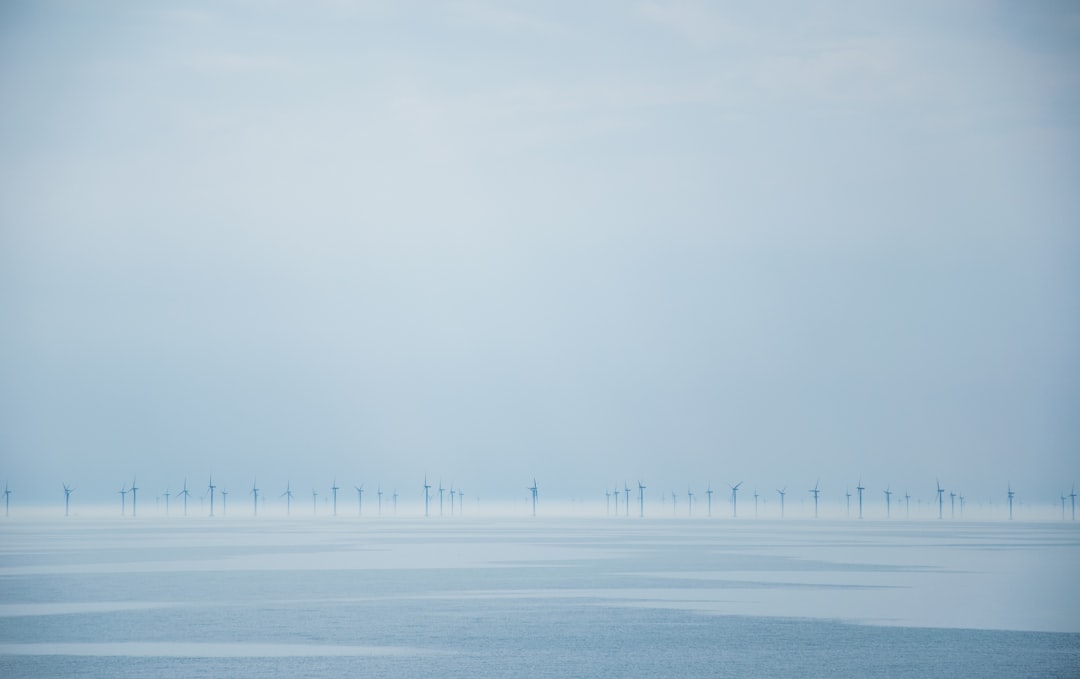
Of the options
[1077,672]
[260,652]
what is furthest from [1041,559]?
[260,652]

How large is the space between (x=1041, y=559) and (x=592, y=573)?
38592 millimetres

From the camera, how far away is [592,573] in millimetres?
87812

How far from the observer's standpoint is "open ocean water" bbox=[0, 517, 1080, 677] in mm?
44156

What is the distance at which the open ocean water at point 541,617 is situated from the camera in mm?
44156

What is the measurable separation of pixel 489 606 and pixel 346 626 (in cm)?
1020

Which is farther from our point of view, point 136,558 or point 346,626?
point 136,558

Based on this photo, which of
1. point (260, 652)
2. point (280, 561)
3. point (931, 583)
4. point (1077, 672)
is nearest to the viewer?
point (1077, 672)

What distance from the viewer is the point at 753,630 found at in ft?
175

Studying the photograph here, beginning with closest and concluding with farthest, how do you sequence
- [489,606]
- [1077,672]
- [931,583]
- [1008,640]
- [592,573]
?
[1077,672], [1008,640], [489,606], [931,583], [592,573]

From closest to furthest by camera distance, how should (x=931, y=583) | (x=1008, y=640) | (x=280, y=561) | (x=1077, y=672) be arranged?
1. (x=1077, y=672)
2. (x=1008, y=640)
3. (x=931, y=583)
4. (x=280, y=561)

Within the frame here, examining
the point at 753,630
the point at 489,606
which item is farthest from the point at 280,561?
the point at 753,630

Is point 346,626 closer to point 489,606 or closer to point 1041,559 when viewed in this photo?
point 489,606

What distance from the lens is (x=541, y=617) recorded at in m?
58.0

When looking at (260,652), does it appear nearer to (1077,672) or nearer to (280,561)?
(1077,672)
